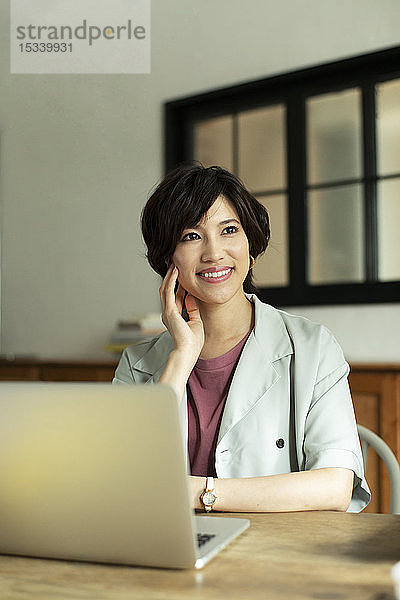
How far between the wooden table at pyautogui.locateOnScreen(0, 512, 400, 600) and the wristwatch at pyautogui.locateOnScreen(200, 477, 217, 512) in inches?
7.2

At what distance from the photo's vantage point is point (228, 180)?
1.68m

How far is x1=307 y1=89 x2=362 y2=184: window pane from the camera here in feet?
9.55

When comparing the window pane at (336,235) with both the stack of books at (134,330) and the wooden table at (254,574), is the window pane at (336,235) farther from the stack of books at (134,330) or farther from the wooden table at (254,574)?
the wooden table at (254,574)

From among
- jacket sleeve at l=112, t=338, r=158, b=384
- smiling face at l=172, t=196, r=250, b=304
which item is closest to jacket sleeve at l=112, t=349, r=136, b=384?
jacket sleeve at l=112, t=338, r=158, b=384

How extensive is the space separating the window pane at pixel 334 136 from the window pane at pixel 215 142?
0.43 metres

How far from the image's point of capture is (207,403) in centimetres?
161

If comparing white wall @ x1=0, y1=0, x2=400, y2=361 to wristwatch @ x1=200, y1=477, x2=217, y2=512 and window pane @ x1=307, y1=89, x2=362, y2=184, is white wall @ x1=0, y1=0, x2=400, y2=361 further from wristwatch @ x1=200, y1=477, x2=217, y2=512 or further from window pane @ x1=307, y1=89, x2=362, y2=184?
wristwatch @ x1=200, y1=477, x2=217, y2=512

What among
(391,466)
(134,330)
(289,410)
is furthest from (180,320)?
(134,330)

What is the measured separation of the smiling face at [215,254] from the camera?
1.64 metres

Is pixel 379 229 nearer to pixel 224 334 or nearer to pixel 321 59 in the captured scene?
pixel 321 59

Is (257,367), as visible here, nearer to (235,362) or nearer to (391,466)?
(235,362)

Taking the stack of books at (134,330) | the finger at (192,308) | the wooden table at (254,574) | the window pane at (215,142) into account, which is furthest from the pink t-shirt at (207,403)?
the window pane at (215,142)

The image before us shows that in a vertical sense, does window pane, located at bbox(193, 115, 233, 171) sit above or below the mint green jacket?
above

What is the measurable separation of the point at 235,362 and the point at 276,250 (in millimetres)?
1518
